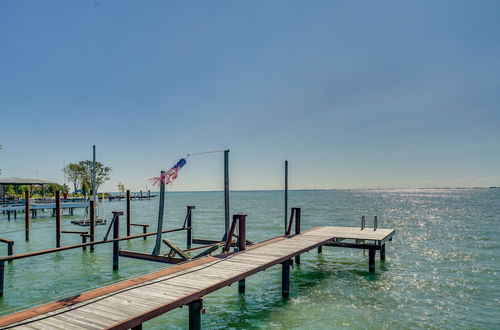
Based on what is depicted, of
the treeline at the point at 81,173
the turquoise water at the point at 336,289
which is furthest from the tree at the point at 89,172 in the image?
the turquoise water at the point at 336,289

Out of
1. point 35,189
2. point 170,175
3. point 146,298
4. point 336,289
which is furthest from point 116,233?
point 35,189

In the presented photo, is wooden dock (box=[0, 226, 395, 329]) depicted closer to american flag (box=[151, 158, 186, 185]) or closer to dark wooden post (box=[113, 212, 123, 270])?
american flag (box=[151, 158, 186, 185])

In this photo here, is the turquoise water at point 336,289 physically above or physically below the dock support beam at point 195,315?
below

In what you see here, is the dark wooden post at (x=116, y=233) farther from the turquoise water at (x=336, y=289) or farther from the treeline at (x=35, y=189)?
the treeline at (x=35, y=189)

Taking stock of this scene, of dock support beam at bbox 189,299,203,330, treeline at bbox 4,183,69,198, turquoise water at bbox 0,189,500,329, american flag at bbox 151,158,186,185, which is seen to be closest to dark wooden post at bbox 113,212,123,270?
turquoise water at bbox 0,189,500,329

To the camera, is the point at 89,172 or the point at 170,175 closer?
the point at 170,175

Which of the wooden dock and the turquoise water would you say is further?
the turquoise water

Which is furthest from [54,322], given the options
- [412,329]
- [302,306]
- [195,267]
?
[412,329]

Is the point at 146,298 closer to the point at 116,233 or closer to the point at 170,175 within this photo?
the point at 170,175

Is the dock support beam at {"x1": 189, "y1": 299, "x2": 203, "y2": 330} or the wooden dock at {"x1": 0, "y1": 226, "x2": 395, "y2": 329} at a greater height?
the wooden dock at {"x1": 0, "y1": 226, "x2": 395, "y2": 329}

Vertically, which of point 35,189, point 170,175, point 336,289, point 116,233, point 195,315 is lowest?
point 336,289

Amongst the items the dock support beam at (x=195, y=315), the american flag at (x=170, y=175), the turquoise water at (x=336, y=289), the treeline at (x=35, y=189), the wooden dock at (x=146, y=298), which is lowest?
the turquoise water at (x=336, y=289)

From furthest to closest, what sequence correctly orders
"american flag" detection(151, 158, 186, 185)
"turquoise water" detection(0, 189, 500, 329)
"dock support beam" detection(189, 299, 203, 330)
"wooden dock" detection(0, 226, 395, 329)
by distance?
"american flag" detection(151, 158, 186, 185) < "turquoise water" detection(0, 189, 500, 329) < "dock support beam" detection(189, 299, 203, 330) < "wooden dock" detection(0, 226, 395, 329)

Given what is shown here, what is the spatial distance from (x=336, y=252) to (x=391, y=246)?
5.19m
